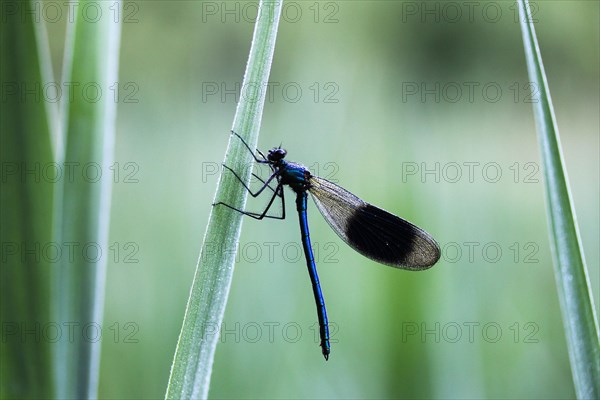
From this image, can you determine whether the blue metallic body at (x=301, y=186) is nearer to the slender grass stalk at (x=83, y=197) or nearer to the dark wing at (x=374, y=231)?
the dark wing at (x=374, y=231)

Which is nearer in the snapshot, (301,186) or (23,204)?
(23,204)

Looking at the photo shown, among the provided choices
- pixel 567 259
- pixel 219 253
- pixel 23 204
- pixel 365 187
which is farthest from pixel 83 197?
pixel 365 187

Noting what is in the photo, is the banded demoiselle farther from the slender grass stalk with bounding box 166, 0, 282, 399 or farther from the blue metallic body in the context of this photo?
the slender grass stalk with bounding box 166, 0, 282, 399

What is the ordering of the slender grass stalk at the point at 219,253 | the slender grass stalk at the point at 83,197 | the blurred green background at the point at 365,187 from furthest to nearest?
the blurred green background at the point at 365,187 < the slender grass stalk at the point at 83,197 < the slender grass stalk at the point at 219,253

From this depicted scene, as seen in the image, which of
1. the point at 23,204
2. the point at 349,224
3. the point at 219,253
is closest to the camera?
the point at 219,253

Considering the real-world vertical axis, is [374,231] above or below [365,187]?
below

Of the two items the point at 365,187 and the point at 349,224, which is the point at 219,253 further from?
the point at 365,187

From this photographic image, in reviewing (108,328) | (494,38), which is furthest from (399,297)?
(494,38)

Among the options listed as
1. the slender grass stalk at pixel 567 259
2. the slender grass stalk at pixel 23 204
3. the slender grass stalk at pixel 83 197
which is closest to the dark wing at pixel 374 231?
the slender grass stalk at pixel 567 259
